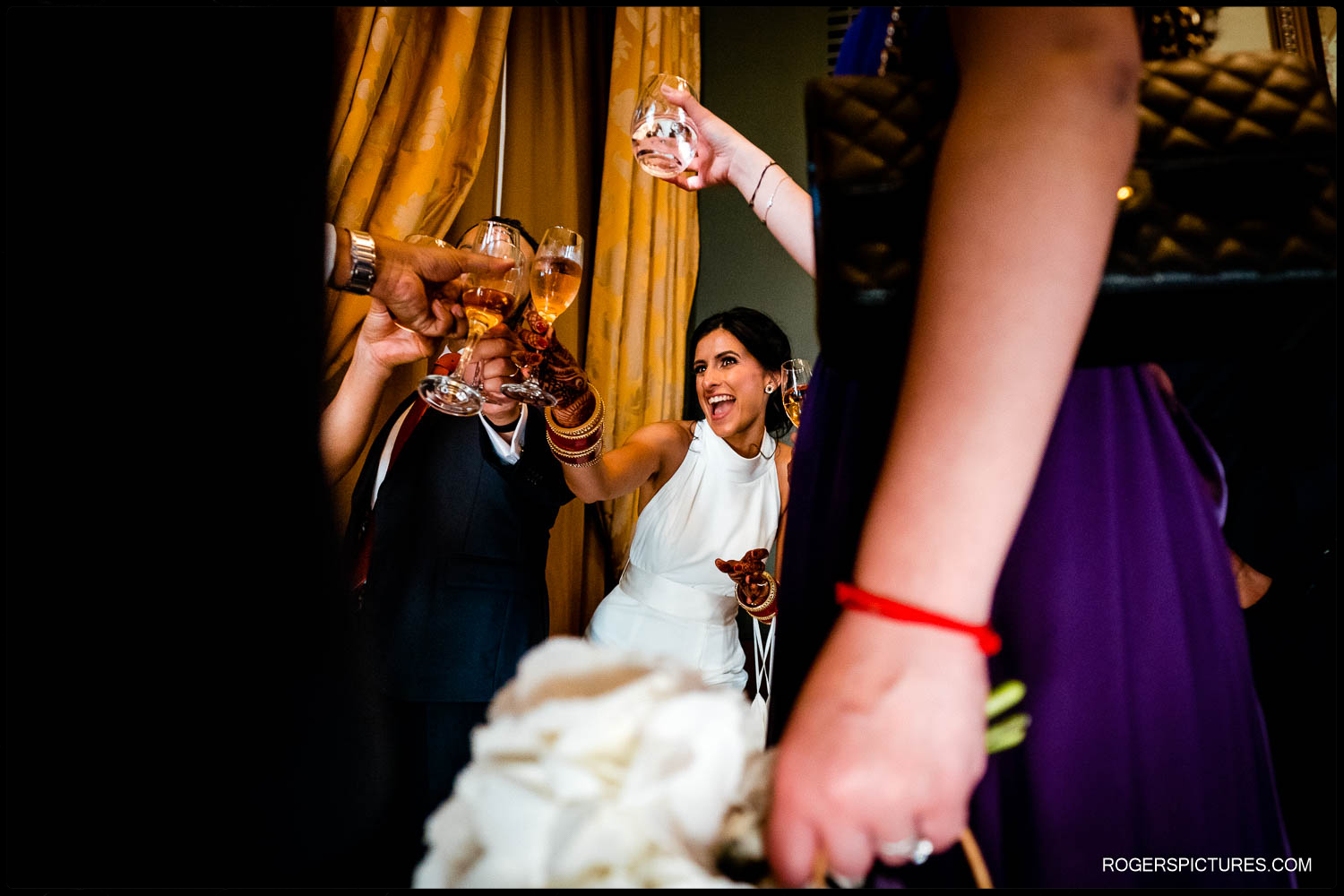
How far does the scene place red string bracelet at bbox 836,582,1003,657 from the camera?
1.07 feet

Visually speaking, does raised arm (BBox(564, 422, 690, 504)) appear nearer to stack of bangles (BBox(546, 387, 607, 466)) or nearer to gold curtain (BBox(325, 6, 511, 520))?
stack of bangles (BBox(546, 387, 607, 466))

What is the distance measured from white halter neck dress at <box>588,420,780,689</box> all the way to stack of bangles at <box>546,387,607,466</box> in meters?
0.81

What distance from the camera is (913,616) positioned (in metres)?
0.33

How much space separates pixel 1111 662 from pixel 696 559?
6.28 feet

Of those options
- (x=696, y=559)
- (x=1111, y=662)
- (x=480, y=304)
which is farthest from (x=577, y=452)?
(x=1111, y=662)

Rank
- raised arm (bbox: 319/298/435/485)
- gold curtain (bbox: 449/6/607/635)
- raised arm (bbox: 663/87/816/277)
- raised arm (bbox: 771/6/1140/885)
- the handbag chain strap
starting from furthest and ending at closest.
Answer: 1. gold curtain (bbox: 449/6/607/635)
2. raised arm (bbox: 319/298/435/485)
3. raised arm (bbox: 663/87/816/277)
4. the handbag chain strap
5. raised arm (bbox: 771/6/1140/885)

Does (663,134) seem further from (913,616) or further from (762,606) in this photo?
(762,606)

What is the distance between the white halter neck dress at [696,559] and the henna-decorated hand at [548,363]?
1001mm

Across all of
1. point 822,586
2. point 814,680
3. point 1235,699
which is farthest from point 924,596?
point 1235,699

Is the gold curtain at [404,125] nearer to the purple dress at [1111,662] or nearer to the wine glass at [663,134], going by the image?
the wine glass at [663,134]

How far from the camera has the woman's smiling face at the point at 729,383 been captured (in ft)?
8.02

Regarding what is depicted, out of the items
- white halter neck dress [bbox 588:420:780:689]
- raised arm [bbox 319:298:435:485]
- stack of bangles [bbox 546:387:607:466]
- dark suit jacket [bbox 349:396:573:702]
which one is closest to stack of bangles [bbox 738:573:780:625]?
white halter neck dress [bbox 588:420:780:689]

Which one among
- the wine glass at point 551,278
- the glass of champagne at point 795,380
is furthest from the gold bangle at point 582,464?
the glass of champagne at point 795,380

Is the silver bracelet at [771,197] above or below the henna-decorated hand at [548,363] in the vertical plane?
above
